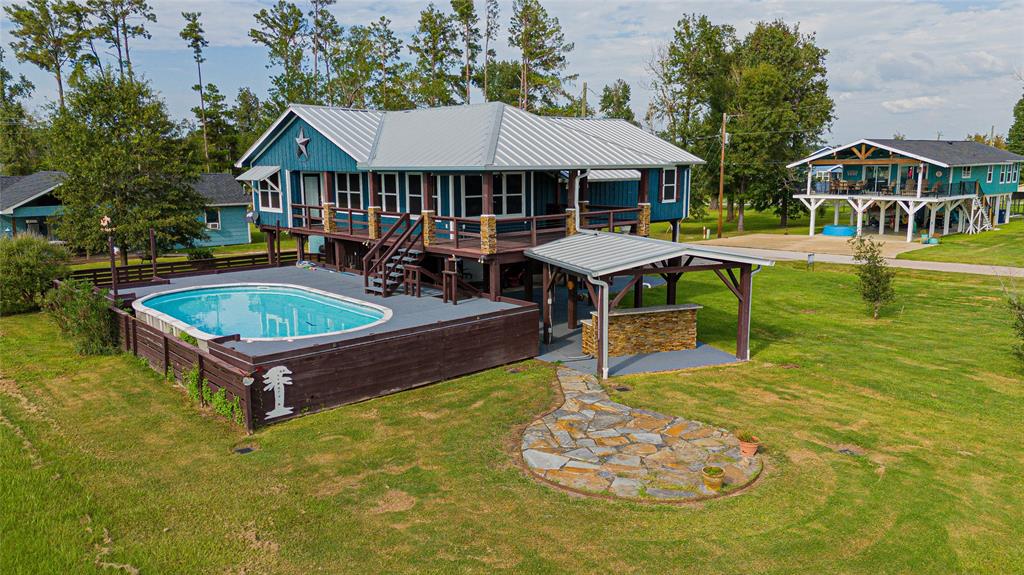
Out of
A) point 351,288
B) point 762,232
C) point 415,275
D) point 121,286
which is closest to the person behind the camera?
point 415,275

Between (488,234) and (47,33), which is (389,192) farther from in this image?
(47,33)

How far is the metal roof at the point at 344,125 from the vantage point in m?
24.1

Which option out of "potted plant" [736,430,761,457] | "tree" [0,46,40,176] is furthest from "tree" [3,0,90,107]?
"potted plant" [736,430,761,457]

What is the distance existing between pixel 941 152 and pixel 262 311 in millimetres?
43492

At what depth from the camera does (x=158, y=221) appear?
94.3 feet

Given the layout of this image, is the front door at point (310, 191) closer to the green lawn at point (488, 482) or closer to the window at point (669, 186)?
the green lawn at point (488, 482)

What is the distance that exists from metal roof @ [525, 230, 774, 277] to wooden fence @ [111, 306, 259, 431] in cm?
773

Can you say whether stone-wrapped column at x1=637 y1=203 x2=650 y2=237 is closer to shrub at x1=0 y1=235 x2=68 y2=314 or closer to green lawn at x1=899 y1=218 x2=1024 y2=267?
green lawn at x1=899 y1=218 x2=1024 y2=267

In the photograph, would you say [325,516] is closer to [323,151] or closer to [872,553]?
[872,553]

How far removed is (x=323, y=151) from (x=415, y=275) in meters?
8.03

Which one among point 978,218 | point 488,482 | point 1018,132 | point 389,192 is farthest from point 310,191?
point 1018,132

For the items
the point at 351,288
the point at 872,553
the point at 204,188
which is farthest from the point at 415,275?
the point at 204,188

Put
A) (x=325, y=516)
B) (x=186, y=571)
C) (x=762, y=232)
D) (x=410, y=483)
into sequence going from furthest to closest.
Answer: (x=762, y=232), (x=410, y=483), (x=325, y=516), (x=186, y=571)

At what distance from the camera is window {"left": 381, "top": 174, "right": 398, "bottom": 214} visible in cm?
2402
